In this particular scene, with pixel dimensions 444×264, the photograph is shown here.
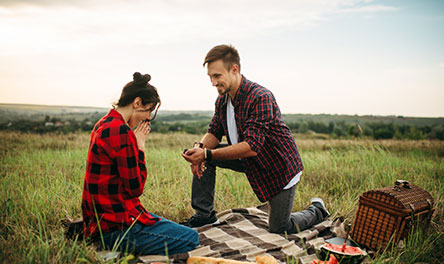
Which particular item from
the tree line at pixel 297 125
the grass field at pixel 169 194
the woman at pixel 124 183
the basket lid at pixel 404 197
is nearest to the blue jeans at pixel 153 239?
the woman at pixel 124 183

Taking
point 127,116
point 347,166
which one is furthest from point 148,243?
point 347,166

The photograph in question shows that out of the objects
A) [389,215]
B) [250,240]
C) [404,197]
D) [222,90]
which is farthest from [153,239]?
[404,197]

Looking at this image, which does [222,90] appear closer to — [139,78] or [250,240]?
[139,78]

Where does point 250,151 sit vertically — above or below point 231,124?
below

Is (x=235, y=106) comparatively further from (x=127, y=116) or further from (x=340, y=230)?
A: (x=340, y=230)

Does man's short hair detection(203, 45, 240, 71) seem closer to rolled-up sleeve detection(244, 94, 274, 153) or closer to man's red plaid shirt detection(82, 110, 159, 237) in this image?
rolled-up sleeve detection(244, 94, 274, 153)

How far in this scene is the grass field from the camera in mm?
2607

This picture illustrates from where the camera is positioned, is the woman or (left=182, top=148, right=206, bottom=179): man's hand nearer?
the woman

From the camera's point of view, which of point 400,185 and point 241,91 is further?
point 241,91

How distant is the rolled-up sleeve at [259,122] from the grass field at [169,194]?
1386 mm

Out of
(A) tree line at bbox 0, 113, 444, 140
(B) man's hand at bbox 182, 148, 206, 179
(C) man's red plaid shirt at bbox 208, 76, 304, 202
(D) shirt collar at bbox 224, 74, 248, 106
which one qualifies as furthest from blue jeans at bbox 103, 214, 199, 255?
(A) tree line at bbox 0, 113, 444, 140

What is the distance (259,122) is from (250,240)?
1286mm

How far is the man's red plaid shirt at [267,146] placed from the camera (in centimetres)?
347

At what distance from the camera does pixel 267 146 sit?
3.61 m
